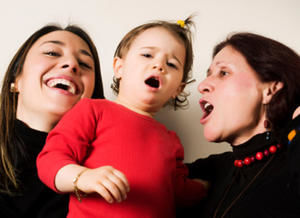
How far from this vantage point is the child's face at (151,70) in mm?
964

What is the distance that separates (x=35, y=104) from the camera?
1.06m

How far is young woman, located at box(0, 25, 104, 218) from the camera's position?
0.96 metres

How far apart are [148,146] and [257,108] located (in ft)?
1.30

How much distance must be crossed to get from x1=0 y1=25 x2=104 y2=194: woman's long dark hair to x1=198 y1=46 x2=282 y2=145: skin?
1.94 ft

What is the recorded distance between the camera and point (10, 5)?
56.9 inches

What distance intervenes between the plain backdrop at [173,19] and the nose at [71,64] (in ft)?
1.14

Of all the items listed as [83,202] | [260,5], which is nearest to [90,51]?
[83,202]

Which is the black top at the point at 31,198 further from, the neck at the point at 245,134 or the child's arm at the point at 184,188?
the neck at the point at 245,134

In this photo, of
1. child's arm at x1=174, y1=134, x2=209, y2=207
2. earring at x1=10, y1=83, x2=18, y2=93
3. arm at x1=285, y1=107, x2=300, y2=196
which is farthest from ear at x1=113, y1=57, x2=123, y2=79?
arm at x1=285, y1=107, x2=300, y2=196

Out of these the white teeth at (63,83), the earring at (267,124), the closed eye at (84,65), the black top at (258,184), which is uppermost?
the closed eye at (84,65)

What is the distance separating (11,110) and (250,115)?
98cm

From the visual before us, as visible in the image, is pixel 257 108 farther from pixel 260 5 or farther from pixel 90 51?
pixel 260 5

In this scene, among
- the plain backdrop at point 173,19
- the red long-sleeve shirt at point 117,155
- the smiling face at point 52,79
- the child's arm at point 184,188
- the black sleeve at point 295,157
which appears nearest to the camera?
the black sleeve at point 295,157

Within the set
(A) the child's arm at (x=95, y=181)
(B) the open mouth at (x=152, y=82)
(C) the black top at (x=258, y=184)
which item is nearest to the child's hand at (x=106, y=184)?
(A) the child's arm at (x=95, y=181)
